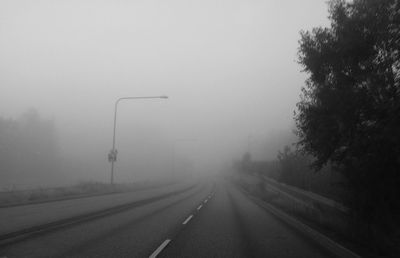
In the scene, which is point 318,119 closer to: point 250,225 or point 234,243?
point 250,225

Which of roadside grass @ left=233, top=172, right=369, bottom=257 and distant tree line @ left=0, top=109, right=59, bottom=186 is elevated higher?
distant tree line @ left=0, top=109, right=59, bottom=186

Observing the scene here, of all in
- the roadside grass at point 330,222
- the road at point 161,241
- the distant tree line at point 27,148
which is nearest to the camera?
the road at point 161,241

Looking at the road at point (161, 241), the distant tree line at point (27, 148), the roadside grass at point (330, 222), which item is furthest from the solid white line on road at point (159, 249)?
the distant tree line at point (27, 148)

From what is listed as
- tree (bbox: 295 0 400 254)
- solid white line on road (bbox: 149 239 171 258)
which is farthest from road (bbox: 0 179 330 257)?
tree (bbox: 295 0 400 254)

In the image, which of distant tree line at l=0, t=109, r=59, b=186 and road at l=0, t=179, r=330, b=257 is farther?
distant tree line at l=0, t=109, r=59, b=186

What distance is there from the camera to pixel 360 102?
41.1ft

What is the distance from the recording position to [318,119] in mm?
14055

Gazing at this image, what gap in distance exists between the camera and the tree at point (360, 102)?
39.8ft

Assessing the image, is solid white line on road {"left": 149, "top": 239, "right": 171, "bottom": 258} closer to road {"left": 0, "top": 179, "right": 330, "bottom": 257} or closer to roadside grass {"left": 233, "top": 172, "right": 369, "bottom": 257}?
road {"left": 0, "top": 179, "right": 330, "bottom": 257}

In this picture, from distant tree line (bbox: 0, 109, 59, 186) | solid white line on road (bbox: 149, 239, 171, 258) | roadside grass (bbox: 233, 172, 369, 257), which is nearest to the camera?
solid white line on road (bbox: 149, 239, 171, 258)

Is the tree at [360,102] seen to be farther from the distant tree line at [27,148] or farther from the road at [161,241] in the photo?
the distant tree line at [27,148]

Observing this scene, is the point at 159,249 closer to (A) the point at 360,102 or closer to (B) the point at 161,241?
(B) the point at 161,241

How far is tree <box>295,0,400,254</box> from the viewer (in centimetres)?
1213

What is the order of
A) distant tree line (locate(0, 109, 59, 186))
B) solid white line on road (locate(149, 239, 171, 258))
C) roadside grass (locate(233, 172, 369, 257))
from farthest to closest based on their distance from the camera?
1. distant tree line (locate(0, 109, 59, 186))
2. roadside grass (locate(233, 172, 369, 257))
3. solid white line on road (locate(149, 239, 171, 258))
